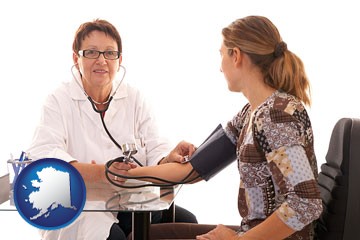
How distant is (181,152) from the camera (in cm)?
234

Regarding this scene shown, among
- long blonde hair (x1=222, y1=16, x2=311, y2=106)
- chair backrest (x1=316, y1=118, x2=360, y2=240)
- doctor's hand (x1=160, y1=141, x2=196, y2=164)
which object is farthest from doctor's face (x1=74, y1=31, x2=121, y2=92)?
chair backrest (x1=316, y1=118, x2=360, y2=240)

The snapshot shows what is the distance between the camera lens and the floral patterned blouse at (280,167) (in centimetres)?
172

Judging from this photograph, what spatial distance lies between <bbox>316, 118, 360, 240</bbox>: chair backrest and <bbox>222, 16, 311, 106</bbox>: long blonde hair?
15 cm

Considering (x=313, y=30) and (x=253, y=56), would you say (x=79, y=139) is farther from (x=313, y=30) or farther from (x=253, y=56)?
(x=313, y=30)

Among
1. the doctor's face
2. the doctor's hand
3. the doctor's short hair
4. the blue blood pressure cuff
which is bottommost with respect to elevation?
the doctor's hand

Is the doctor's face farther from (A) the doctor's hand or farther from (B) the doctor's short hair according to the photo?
(A) the doctor's hand

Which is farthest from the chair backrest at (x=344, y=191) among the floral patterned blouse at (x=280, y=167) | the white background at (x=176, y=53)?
the white background at (x=176, y=53)

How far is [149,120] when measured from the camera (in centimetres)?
264

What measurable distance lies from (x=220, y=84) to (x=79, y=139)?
4.48ft

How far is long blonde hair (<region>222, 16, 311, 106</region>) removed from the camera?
6.09 feet

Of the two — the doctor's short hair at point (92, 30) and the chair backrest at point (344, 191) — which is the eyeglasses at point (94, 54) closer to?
the doctor's short hair at point (92, 30)

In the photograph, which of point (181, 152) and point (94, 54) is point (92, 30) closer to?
point (94, 54)

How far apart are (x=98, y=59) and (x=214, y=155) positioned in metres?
0.65

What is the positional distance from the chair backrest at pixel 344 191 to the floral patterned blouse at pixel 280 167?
62 mm
